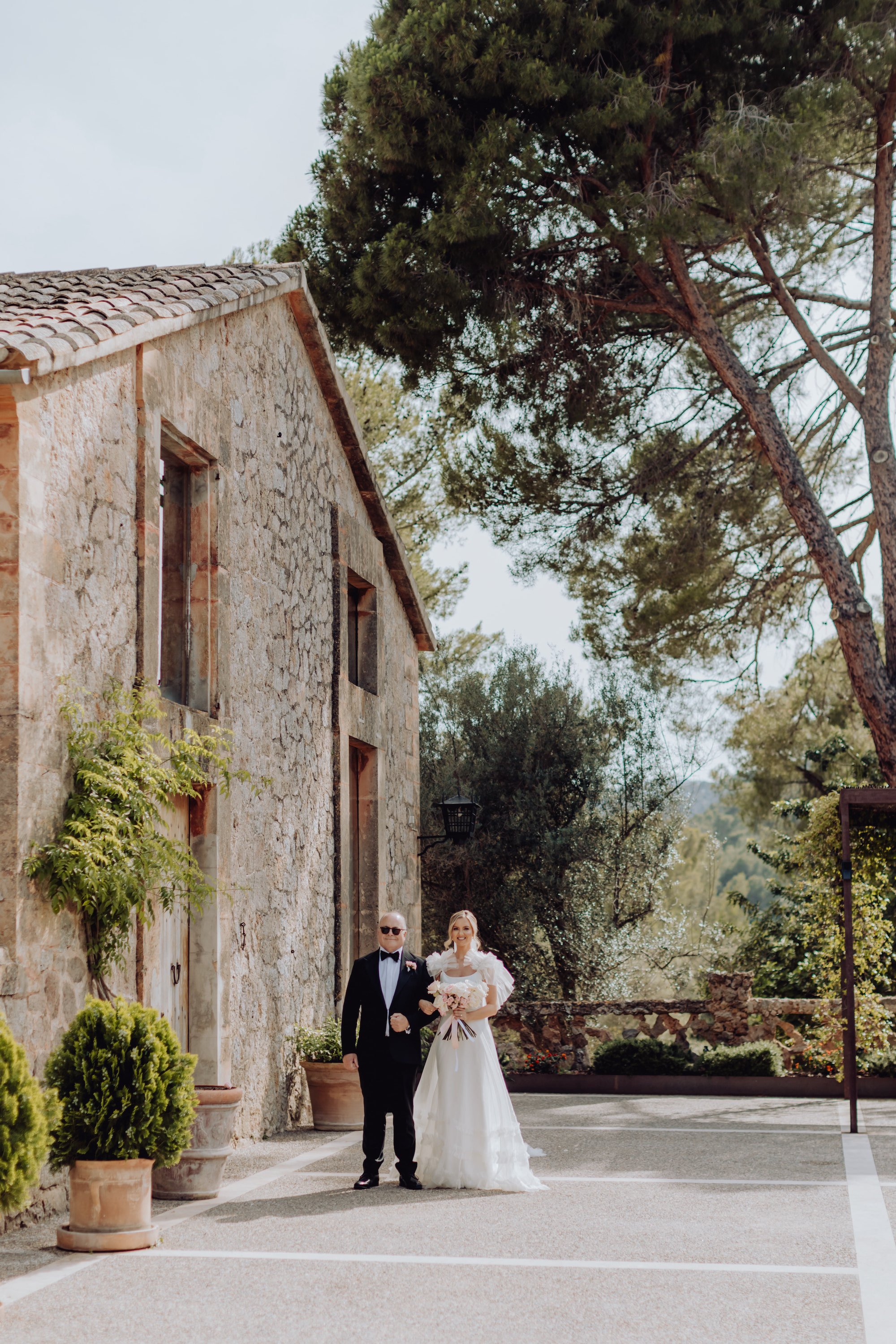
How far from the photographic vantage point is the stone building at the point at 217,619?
6.41 metres

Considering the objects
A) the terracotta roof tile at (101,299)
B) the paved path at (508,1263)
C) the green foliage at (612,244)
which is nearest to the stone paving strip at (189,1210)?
the paved path at (508,1263)

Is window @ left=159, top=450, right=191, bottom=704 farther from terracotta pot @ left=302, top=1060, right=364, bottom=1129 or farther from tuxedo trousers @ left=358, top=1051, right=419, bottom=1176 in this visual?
terracotta pot @ left=302, top=1060, right=364, bottom=1129

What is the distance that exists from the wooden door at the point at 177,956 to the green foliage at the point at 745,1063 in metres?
6.33

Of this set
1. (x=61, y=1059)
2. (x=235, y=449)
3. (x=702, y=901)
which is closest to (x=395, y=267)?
(x=235, y=449)

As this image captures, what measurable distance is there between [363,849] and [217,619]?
4.08 meters

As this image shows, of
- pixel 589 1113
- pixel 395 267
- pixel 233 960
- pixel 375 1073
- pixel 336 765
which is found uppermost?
pixel 395 267

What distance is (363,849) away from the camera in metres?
12.4

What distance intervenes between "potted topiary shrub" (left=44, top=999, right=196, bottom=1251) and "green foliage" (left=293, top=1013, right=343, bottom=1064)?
163 inches

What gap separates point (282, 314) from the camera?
35.4ft

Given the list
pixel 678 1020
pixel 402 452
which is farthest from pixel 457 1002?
pixel 402 452

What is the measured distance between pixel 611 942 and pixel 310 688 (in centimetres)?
804

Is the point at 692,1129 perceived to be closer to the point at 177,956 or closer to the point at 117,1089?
the point at 177,956

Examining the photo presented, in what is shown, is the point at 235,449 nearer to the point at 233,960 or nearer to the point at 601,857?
the point at 233,960

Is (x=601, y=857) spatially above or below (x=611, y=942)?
above
